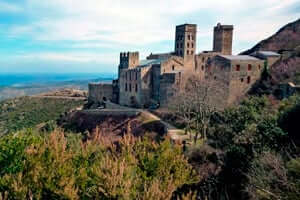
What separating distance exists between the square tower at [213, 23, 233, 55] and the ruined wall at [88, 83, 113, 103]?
22.3 m

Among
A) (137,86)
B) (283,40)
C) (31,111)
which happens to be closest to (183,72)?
(137,86)

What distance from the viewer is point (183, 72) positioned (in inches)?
1645

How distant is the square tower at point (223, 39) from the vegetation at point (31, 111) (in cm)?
3169

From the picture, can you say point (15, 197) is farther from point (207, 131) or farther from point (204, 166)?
point (207, 131)

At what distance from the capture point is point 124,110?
45.1 meters

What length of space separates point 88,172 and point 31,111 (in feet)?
191

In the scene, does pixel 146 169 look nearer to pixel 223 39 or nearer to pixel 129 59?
pixel 129 59

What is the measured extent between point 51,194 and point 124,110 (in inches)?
1285

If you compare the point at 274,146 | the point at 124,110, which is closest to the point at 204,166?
the point at 274,146

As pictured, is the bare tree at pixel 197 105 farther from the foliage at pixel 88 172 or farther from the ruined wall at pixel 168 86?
the foliage at pixel 88 172

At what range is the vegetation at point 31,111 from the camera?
60.2m

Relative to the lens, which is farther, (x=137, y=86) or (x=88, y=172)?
(x=137, y=86)

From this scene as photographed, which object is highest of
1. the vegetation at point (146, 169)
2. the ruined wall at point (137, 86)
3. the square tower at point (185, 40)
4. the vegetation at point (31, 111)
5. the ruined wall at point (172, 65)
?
the square tower at point (185, 40)

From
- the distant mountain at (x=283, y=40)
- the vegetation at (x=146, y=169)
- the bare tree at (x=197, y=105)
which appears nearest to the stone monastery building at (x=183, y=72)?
the bare tree at (x=197, y=105)
